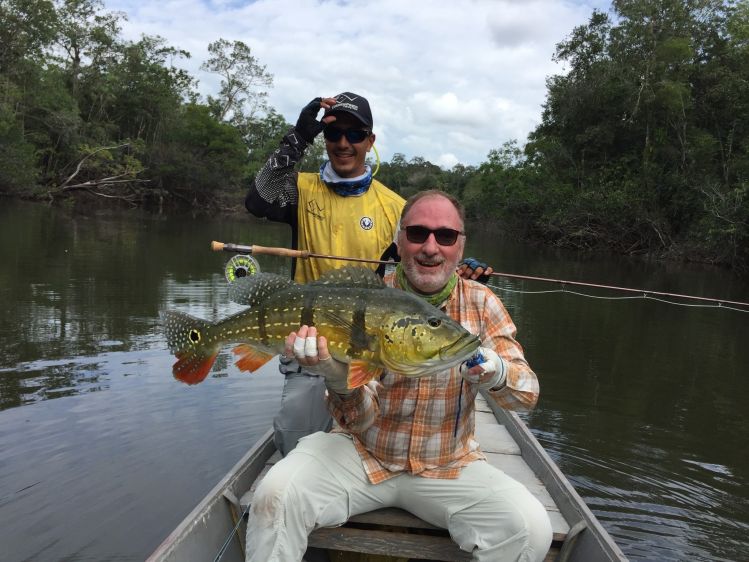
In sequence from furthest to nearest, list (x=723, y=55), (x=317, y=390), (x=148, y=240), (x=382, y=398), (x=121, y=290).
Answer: (x=723, y=55)
(x=148, y=240)
(x=121, y=290)
(x=317, y=390)
(x=382, y=398)

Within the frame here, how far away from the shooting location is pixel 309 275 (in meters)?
4.46

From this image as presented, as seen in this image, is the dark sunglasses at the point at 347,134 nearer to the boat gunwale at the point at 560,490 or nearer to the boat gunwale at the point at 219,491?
the boat gunwale at the point at 219,491

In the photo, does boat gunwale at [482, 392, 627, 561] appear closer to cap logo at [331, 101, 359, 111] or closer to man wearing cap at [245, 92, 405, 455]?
man wearing cap at [245, 92, 405, 455]

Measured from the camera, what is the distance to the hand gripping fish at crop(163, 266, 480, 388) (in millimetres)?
2582

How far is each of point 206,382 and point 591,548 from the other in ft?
20.2

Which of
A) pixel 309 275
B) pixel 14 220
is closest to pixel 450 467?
pixel 309 275

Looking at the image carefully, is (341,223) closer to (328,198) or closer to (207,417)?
(328,198)

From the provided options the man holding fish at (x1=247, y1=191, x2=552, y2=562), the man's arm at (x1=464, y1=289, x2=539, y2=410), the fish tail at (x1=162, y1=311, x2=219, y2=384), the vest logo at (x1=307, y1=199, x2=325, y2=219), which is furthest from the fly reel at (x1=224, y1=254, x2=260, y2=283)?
the man's arm at (x1=464, y1=289, x2=539, y2=410)

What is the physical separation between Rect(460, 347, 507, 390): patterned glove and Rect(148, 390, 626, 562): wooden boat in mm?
973

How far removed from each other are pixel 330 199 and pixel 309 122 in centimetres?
59

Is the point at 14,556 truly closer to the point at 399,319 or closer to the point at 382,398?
the point at 382,398

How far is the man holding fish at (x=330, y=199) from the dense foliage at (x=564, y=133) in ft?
89.7

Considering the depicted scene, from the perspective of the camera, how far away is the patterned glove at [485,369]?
269cm

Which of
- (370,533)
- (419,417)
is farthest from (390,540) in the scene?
(419,417)
